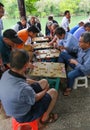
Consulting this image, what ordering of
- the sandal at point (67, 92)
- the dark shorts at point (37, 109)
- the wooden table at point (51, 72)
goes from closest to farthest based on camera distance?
the dark shorts at point (37, 109) → the wooden table at point (51, 72) → the sandal at point (67, 92)

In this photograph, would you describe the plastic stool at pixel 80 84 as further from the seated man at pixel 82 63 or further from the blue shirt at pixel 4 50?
the blue shirt at pixel 4 50

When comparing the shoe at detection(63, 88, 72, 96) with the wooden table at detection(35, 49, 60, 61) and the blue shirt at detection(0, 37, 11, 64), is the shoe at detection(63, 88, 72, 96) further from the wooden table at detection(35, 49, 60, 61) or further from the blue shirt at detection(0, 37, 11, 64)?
the blue shirt at detection(0, 37, 11, 64)

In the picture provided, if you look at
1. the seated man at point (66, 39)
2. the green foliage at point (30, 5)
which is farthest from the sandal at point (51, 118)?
the green foliage at point (30, 5)

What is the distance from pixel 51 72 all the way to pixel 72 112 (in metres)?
0.62

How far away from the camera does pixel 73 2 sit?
1255 cm

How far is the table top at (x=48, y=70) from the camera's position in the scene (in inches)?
101

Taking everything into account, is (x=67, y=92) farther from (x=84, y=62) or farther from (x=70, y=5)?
(x=70, y=5)

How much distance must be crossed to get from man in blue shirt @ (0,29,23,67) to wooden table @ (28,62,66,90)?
442 millimetres

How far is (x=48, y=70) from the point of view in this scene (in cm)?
268

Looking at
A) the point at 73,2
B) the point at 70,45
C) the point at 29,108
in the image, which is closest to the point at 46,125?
the point at 29,108

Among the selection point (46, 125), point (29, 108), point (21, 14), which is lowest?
point (46, 125)

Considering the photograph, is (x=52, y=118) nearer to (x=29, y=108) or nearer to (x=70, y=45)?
(x=29, y=108)

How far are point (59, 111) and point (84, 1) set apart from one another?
1149cm

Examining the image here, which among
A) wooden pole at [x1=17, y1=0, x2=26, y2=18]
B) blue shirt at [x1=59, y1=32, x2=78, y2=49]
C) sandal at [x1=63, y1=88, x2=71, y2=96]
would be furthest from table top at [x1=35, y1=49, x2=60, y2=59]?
wooden pole at [x1=17, y1=0, x2=26, y2=18]
